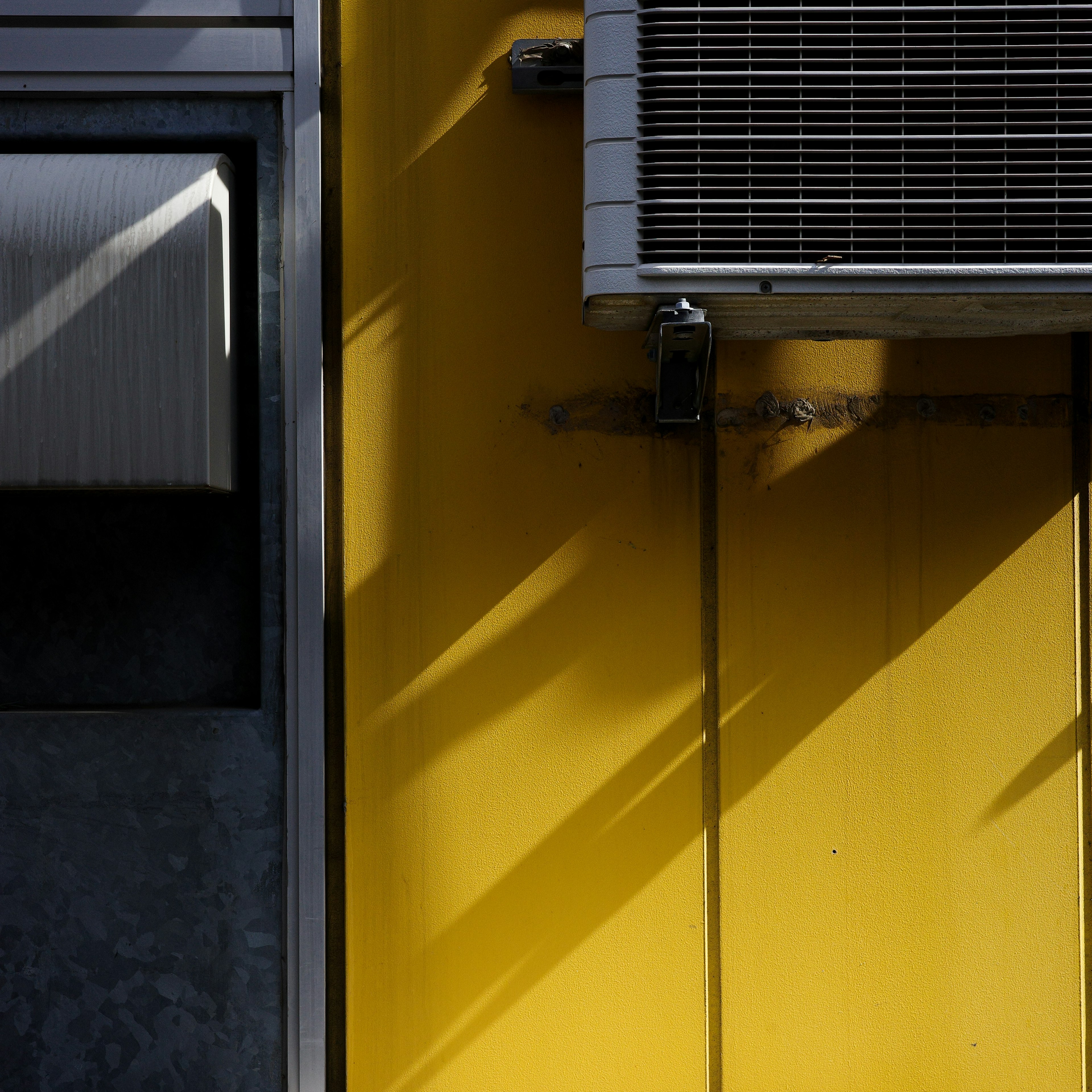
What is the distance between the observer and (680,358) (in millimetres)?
1639

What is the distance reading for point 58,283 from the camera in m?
1.59

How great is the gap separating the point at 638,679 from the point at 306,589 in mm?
770

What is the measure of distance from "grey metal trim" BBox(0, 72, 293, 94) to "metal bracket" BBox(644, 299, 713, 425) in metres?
1.05

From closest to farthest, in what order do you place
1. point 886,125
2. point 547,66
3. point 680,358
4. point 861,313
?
point 886,125, point 861,313, point 680,358, point 547,66

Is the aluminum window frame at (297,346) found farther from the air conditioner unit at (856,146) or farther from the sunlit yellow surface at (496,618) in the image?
the air conditioner unit at (856,146)

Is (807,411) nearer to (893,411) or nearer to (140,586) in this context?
(893,411)

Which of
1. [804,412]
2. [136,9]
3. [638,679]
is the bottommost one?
[638,679]

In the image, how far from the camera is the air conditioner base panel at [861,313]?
1.40 meters

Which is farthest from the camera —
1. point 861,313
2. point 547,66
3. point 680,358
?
point 547,66

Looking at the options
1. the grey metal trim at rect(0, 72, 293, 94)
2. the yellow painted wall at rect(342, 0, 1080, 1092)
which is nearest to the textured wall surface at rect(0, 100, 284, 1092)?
the yellow painted wall at rect(342, 0, 1080, 1092)

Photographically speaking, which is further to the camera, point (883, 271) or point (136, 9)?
point (136, 9)

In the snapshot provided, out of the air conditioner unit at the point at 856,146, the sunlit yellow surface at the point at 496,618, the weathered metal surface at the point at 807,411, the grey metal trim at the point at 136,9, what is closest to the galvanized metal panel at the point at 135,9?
the grey metal trim at the point at 136,9

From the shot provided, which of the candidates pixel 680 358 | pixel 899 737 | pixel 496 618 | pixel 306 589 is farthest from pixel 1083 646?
pixel 306 589

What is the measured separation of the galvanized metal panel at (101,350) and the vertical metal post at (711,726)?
1074 millimetres
